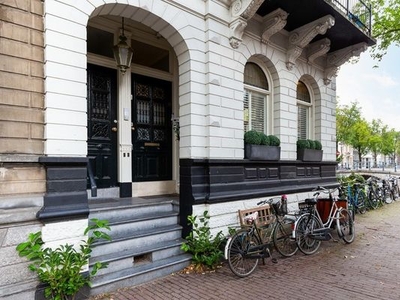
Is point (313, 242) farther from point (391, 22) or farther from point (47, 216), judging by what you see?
point (391, 22)

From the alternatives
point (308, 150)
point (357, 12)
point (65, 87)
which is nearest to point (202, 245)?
point (65, 87)

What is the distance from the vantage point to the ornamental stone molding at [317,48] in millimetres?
6805

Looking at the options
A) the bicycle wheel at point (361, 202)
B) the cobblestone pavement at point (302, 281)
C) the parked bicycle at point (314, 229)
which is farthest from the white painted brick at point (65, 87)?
the bicycle wheel at point (361, 202)

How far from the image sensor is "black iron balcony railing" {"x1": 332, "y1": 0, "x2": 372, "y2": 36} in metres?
6.48

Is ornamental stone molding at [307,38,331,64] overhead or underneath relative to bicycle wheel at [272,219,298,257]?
overhead

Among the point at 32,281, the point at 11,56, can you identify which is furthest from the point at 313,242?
the point at 11,56

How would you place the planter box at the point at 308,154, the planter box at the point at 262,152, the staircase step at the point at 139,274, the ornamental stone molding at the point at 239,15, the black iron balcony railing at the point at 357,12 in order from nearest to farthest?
the staircase step at the point at 139,274
the ornamental stone molding at the point at 239,15
the planter box at the point at 262,152
the black iron balcony railing at the point at 357,12
the planter box at the point at 308,154

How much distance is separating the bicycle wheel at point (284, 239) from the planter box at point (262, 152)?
1334mm

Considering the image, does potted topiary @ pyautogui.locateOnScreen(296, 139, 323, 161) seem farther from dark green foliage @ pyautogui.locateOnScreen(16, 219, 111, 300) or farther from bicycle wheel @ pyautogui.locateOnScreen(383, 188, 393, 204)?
bicycle wheel @ pyautogui.locateOnScreen(383, 188, 393, 204)

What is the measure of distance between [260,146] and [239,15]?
2517mm

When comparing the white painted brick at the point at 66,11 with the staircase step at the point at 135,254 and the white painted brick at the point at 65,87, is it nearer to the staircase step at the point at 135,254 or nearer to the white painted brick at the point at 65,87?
the white painted brick at the point at 65,87

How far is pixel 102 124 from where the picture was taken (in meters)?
5.31

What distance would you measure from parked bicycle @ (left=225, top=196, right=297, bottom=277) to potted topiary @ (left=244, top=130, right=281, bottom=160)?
999mm

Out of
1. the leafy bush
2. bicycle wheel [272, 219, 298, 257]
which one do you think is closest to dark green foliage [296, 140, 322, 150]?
bicycle wheel [272, 219, 298, 257]
